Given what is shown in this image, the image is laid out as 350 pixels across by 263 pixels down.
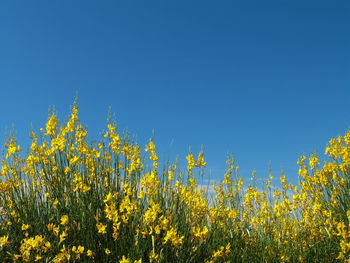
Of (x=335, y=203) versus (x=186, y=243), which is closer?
(x=186, y=243)

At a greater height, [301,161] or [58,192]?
[301,161]

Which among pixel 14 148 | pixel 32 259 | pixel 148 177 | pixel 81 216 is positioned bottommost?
pixel 32 259

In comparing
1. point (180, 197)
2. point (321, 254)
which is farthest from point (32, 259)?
point (321, 254)

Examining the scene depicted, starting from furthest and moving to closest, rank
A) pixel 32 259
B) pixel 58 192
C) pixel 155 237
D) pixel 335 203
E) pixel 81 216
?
pixel 335 203, pixel 58 192, pixel 81 216, pixel 155 237, pixel 32 259

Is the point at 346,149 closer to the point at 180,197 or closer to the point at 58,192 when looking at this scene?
the point at 180,197

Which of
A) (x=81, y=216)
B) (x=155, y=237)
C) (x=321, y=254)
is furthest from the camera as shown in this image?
(x=321, y=254)

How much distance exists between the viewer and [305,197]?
17.2ft

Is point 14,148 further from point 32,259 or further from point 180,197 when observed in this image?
point 180,197

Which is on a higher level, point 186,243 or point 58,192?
point 58,192

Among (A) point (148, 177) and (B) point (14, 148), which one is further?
(B) point (14, 148)

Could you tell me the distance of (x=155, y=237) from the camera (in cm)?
323

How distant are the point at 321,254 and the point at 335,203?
0.89 m

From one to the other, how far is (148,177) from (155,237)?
54cm

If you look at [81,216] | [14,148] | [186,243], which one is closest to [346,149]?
[186,243]
